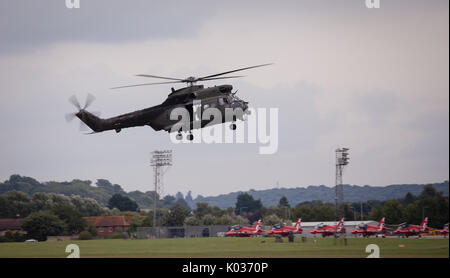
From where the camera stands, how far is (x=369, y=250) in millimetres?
85250

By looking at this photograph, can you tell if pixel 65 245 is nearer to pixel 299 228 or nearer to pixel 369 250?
pixel 369 250

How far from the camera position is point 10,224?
9875 centimetres

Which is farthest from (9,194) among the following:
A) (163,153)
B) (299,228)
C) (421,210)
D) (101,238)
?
(421,210)

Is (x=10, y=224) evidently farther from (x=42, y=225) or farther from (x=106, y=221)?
(x=106, y=221)

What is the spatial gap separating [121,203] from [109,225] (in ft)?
201


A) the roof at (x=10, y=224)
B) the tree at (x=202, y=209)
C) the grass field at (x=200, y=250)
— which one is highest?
the tree at (x=202, y=209)

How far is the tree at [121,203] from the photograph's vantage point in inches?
6973

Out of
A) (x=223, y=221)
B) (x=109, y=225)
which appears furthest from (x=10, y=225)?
(x=223, y=221)

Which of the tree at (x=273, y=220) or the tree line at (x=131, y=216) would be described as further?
the tree at (x=273, y=220)

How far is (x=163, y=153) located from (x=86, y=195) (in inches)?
2987

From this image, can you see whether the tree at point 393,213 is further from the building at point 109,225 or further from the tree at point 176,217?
the building at point 109,225

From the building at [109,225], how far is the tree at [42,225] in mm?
9713

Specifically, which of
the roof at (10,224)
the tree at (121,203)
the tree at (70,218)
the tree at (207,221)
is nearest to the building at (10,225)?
the roof at (10,224)

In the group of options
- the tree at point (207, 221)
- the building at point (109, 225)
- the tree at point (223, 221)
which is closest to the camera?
the building at point (109, 225)
